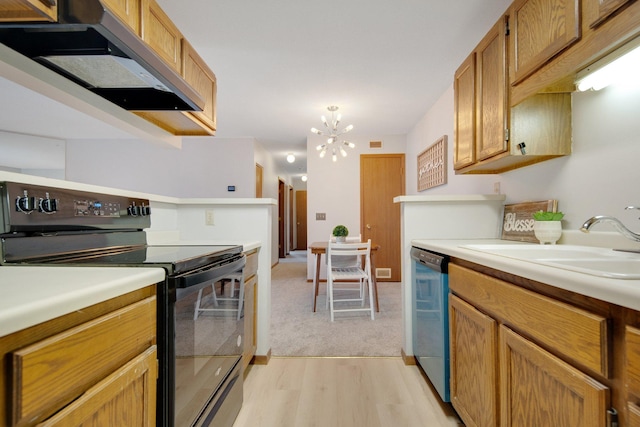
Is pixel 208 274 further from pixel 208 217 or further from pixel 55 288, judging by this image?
Answer: pixel 208 217

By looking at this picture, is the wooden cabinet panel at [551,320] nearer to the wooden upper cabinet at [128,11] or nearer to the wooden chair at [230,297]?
the wooden chair at [230,297]

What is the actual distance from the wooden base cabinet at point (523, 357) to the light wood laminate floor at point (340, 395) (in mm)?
287

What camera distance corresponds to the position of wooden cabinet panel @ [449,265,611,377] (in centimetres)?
70

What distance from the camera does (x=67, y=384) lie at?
0.58m

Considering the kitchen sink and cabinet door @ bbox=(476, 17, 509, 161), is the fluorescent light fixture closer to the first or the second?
cabinet door @ bbox=(476, 17, 509, 161)

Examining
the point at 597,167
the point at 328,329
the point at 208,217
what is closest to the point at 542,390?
Answer: the point at 597,167

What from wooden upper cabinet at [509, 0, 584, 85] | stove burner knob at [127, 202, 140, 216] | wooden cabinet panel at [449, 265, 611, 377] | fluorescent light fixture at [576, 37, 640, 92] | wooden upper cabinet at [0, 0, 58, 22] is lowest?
wooden cabinet panel at [449, 265, 611, 377]

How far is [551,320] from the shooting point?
852 mm

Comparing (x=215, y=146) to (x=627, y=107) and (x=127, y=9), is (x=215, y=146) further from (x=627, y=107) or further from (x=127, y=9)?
(x=627, y=107)

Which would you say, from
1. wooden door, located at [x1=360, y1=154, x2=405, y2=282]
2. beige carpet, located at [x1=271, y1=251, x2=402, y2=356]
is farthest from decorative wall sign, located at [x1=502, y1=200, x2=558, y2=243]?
wooden door, located at [x1=360, y1=154, x2=405, y2=282]

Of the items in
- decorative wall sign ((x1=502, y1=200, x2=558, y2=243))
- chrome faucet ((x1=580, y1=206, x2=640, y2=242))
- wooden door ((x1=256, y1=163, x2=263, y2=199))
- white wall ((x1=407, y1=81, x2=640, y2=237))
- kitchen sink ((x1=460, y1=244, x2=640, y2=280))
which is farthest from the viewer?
wooden door ((x1=256, y1=163, x2=263, y2=199))

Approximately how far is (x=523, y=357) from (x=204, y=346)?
3.51 feet

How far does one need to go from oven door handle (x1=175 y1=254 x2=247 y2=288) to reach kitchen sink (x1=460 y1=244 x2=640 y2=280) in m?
1.05

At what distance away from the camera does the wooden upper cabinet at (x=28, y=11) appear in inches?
35.5
